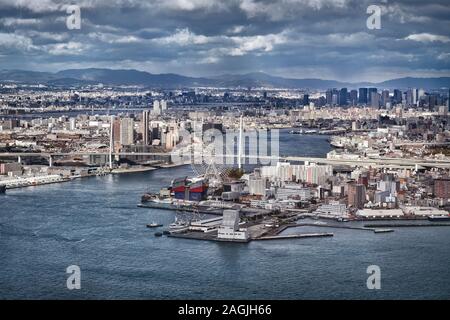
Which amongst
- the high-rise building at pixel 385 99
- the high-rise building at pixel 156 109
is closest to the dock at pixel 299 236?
the high-rise building at pixel 156 109

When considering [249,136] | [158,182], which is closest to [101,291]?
[158,182]

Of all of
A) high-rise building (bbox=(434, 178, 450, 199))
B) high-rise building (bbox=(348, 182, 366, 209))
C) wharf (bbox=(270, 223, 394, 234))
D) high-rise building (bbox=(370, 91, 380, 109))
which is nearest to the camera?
wharf (bbox=(270, 223, 394, 234))

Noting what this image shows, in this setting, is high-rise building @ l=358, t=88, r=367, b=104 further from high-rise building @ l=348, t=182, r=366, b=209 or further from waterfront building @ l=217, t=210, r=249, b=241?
waterfront building @ l=217, t=210, r=249, b=241

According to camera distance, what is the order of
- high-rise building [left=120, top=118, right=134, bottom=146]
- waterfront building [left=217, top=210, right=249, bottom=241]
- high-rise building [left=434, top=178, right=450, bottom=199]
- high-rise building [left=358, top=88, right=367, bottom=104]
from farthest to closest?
high-rise building [left=358, top=88, right=367, bottom=104], high-rise building [left=120, top=118, right=134, bottom=146], high-rise building [left=434, top=178, right=450, bottom=199], waterfront building [left=217, top=210, right=249, bottom=241]

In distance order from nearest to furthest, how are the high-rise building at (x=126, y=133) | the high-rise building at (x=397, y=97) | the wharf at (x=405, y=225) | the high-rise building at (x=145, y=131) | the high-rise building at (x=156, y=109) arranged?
1. the wharf at (x=405, y=225)
2. the high-rise building at (x=126, y=133)
3. the high-rise building at (x=145, y=131)
4. the high-rise building at (x=156, y=109)
5. the high-rise building at (x=397, y=97)

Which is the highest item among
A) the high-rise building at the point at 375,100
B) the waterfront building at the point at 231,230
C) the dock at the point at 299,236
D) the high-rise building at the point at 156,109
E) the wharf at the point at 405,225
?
the high-rise building at the point at 375,100

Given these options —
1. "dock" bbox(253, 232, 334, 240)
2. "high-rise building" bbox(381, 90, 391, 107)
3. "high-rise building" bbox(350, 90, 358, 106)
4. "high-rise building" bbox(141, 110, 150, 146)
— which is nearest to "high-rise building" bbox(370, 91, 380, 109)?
"high-rise building" bbox(381, 90, 391, 107)

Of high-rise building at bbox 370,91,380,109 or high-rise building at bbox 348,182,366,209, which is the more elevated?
high-rise building at bbox 370,91,380,109

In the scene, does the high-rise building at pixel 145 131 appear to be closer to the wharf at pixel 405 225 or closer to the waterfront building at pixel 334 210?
the waterfront building at pixel 334 210
